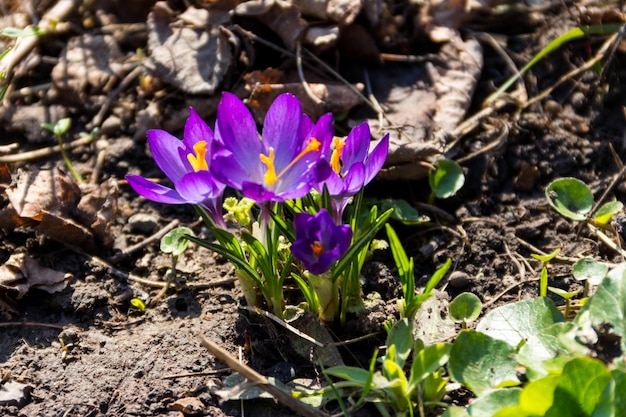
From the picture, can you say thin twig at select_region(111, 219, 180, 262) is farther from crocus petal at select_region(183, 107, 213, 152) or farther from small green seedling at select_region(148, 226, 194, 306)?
crocus petal at select_region(183, 107, 213, 152)

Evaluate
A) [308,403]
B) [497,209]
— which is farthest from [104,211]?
[497,209]

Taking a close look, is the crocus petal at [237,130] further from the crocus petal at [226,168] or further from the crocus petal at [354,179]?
the crocus petal at [354,179]

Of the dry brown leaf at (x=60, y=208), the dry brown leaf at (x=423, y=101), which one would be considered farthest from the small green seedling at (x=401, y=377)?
the dry brown leaf at (x=60, y=208)

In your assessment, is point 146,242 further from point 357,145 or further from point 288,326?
point 357,145

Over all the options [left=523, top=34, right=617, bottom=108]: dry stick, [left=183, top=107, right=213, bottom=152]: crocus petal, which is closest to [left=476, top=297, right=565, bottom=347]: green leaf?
[left=183, top=107, right=213, bottom=152]: crocus petal

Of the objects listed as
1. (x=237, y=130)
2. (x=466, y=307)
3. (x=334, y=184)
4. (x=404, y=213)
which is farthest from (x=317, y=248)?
(x=404, y=213)
